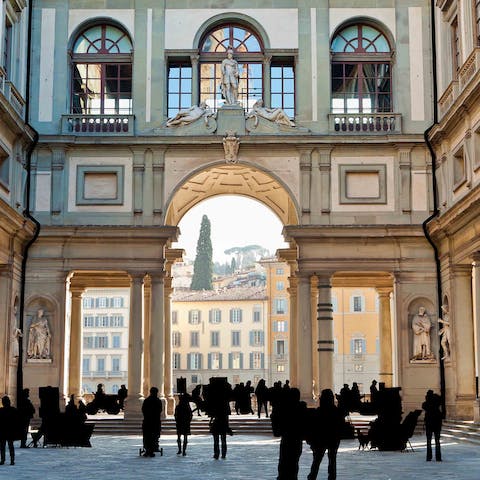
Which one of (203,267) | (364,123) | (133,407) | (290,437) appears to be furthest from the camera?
(203,267)

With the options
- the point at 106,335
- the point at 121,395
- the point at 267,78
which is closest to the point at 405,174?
the point at 267,78

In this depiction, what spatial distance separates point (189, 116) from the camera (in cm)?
3434

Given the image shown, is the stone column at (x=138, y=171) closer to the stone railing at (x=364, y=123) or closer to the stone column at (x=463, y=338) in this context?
the stone railing at (x=364, y=123)

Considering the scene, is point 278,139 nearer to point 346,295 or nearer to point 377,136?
point 377,136

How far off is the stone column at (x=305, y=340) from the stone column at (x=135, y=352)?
17.6 ft

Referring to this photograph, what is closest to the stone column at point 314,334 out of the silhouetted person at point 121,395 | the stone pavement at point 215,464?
the silhouetted person at point 121,395

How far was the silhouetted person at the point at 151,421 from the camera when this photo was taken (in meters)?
21.5

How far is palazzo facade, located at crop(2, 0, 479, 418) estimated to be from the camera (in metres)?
33.3

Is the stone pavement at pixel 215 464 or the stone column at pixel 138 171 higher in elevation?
the stone column at pixel 138 171

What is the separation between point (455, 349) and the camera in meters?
31.6

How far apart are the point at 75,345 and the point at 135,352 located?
5.79 meters

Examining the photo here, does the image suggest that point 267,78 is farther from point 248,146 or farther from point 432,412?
point 432,412

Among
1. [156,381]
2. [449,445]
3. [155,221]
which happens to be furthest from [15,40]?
[449,445]

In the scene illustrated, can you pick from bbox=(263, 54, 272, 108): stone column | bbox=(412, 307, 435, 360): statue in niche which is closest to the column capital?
bbox=(412, 307, 435, 360): statue in niche
